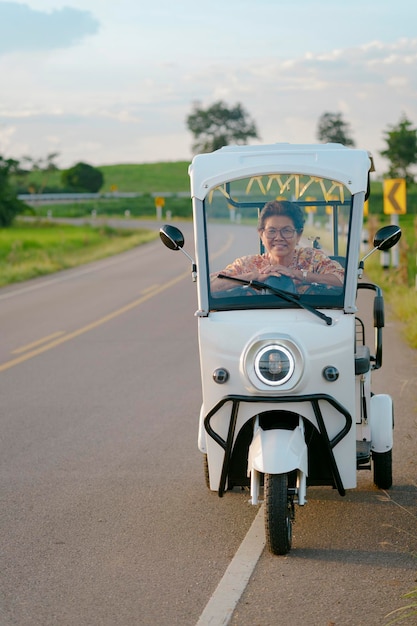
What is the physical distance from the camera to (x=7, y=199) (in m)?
59.6

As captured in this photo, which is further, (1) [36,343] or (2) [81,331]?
(2) [81,331]

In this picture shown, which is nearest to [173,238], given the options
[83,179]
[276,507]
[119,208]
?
[276,507]

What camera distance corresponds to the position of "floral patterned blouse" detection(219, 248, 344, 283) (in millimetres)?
5855

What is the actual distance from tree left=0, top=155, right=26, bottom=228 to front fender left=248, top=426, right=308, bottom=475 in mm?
55240

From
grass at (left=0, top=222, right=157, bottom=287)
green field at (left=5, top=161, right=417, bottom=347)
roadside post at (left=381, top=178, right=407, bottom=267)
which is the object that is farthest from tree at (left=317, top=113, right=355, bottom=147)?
roadside post at (left=381, top=178, right=407, bottom=267)

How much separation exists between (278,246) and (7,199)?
55.3 meters

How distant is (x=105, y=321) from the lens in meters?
16.7

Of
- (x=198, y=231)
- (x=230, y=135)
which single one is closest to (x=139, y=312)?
(x=198, y=231)

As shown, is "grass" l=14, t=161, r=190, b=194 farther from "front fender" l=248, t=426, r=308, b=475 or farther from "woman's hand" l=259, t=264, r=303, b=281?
"front fender" l=248, t=426, r=308, b=475

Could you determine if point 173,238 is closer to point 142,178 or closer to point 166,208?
point 166,208

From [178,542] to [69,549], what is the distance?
0.59m

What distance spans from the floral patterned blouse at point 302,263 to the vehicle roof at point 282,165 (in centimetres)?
42

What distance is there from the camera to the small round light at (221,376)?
563 cm

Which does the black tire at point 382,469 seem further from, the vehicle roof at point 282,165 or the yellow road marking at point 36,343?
the yellow road marking at point 36,343
